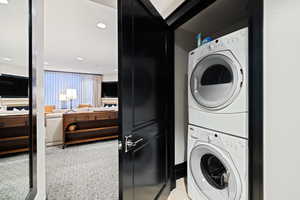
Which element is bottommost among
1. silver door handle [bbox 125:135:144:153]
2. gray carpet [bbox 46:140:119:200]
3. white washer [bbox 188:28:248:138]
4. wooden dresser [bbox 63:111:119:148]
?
gray carpet [bbox 46:140:119:200]

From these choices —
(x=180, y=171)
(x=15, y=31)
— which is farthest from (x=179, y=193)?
(x=15, y=31)

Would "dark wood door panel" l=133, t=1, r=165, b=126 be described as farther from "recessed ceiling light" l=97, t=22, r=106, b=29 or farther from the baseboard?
"recessed ceiling light" l=97, t=22, r=106, b=29

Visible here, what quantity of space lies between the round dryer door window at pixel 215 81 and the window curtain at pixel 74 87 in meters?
8.04

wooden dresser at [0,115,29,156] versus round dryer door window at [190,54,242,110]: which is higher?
round dryer door window at [190,54,242,110]

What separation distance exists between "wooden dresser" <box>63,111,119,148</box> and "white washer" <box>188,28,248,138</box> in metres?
3.02

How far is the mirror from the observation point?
3.18 ft

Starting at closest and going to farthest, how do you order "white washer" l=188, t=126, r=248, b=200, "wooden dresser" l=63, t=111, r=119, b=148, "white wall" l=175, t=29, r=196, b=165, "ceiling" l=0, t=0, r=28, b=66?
"ceiling" l=0, t=0, r=28, b=66 < "white washer" l=188, t=126, r=248, b=200 < "white wall" l=175, t=29, r=196, b=165 < "wooden dresser" l=63, t=111, r=119, b=148

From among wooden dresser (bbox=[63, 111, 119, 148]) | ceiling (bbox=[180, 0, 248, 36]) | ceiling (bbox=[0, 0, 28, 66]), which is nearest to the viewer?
ceiling (bbox=[0, 0, 28, 66])

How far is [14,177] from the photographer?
3.55 feet

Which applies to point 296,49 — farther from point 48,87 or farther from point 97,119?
point 48,87

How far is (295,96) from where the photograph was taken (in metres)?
0.81

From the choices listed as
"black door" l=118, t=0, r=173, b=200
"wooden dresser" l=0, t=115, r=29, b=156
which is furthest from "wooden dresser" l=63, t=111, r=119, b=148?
"black door" l=118, t=0, r=173, b=200

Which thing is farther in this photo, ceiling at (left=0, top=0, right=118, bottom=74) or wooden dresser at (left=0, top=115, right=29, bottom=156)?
wooden dresser at (left=0, top=115, right=29, bottom=156)

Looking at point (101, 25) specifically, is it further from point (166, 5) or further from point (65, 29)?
point (166, 5)
